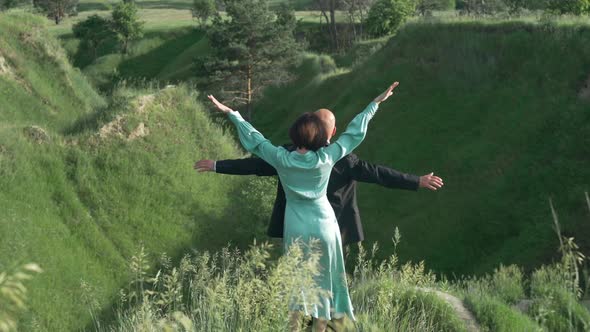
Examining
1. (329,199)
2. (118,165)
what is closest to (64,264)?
(118,165)

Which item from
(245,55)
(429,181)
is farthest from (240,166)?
(245,55)

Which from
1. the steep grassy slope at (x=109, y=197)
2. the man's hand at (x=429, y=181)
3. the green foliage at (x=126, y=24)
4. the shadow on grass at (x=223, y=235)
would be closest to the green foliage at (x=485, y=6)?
the green foliage at (x=126, y=24)

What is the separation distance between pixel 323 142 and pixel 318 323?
1.57 meters

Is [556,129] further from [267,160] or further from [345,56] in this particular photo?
[345,56]

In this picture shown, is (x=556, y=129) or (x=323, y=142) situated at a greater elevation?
(x=323, y=142)

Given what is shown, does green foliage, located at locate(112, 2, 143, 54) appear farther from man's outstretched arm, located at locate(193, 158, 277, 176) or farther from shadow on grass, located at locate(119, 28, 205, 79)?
man's outstretched arm, located at locate(193, 158, 277, 176)

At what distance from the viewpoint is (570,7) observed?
169ft

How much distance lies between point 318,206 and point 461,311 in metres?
2.52

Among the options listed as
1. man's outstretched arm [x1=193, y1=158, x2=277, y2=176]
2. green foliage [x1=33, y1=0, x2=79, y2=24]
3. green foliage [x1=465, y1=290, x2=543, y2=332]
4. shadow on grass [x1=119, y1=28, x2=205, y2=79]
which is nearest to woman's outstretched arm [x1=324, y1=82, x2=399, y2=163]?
man's outstretched arm [x1=193, y1=158, x2=277, y2=176]

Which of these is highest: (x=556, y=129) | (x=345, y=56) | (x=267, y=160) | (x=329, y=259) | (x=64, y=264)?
(x=267, y=160)

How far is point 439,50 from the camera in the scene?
122ft

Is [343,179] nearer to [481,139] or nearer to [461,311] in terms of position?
[461,311]

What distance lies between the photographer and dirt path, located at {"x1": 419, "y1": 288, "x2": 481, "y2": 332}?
8.32 meters

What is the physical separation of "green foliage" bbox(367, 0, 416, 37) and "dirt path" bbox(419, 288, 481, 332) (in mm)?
67566
